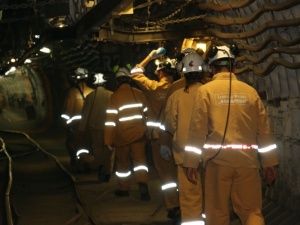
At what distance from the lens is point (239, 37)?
386 inches

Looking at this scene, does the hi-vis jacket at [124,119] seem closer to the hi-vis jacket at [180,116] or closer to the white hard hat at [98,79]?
the white hard hat at [98,79]

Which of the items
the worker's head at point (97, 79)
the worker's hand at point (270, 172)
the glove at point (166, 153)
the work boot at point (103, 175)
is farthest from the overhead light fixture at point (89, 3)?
the worker's hand at point (270, 172)

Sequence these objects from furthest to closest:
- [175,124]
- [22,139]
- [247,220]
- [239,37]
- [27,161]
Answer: [22,139], [27,161], [239,37], [175,124], [247,220]

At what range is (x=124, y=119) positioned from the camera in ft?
38.2

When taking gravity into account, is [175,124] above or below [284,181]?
above

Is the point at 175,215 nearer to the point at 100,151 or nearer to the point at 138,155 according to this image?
the point at 138,155

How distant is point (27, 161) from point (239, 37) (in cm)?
1097

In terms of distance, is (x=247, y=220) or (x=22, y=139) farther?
(x=22, y=139)

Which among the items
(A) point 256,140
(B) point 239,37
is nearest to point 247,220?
(A) point 256,140

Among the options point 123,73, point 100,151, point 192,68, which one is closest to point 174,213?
point 192,68

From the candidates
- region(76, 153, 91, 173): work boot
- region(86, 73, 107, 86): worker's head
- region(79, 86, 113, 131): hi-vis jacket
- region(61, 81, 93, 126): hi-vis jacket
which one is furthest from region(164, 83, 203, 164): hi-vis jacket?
region(76, 153, 91, 173): work boot

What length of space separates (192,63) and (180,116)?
0.63 meters

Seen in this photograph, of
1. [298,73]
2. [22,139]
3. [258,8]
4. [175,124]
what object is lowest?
[22,139]

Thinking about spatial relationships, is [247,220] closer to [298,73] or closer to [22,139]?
[298,73]
